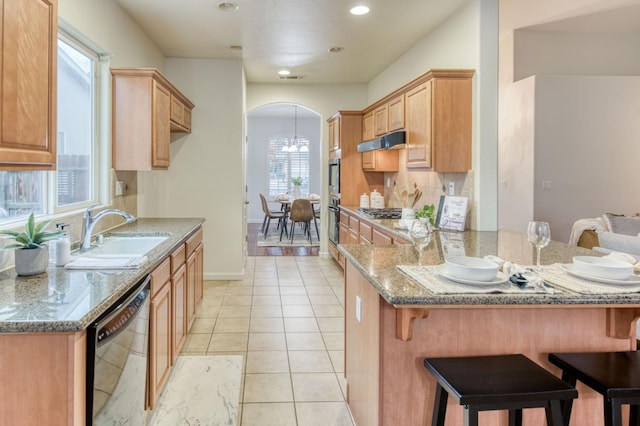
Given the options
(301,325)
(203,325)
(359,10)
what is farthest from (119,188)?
(359,10)

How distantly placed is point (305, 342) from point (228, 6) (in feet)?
9.53

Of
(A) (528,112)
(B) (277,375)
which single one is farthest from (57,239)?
(A) (528,112)

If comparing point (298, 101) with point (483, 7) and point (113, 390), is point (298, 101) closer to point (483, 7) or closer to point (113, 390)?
point (483, 7)

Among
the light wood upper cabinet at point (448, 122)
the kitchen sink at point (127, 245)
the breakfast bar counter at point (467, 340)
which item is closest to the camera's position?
the breakfast bar counter at point (467, 340)

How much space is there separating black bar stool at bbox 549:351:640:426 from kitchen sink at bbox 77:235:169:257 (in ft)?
7.52

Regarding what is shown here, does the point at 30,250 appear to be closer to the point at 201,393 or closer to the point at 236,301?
the point at 201,393

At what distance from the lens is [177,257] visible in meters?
2.88

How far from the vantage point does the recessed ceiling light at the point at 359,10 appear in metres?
3.57

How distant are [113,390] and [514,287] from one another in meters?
1.55

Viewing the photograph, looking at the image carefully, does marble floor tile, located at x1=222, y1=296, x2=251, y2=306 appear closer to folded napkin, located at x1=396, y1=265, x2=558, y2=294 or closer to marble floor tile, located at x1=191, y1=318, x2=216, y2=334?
marble floor tile, located at x1=191, y1=318, x2=216, y2=334

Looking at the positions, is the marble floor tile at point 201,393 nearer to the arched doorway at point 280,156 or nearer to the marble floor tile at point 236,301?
the marble floor tile at point 236,301

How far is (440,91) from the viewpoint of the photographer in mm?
3432

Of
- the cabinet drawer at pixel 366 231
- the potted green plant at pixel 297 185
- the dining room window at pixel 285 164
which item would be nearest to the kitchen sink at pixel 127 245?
the cabinet drawer at pixel 366 231

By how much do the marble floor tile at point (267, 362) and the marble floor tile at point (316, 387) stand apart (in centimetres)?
15
